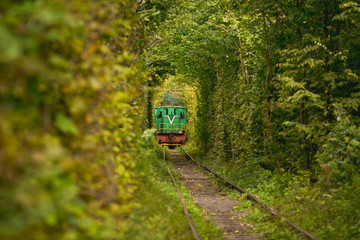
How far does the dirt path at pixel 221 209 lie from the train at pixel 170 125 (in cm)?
1800

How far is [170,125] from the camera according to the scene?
111ft

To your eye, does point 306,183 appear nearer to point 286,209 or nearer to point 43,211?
point 286,209

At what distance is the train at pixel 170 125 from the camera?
1334 inches

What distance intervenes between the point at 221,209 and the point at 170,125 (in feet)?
79.2

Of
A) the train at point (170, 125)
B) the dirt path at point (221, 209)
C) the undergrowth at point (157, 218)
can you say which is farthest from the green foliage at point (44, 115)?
the train at point (170, 125)

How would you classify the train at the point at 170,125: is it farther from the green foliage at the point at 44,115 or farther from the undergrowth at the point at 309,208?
the green foliage at the point at 44,115

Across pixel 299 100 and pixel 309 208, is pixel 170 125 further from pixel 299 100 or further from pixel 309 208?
pixel 309 208

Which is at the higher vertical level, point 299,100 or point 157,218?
point 299,100

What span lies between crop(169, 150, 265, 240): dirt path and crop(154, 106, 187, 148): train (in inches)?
709

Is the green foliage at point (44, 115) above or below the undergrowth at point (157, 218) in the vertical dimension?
above

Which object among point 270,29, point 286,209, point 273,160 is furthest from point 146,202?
point 270,29

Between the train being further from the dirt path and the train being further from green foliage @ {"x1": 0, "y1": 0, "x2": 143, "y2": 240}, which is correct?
green foliage @ {"x1": 0, "y1": 0, "x2": 143, "y2": 240}

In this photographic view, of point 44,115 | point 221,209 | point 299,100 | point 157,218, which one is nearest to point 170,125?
point 299,100

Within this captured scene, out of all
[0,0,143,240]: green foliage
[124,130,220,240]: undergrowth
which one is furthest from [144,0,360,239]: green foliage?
[0,0,143,240]: green foliage
